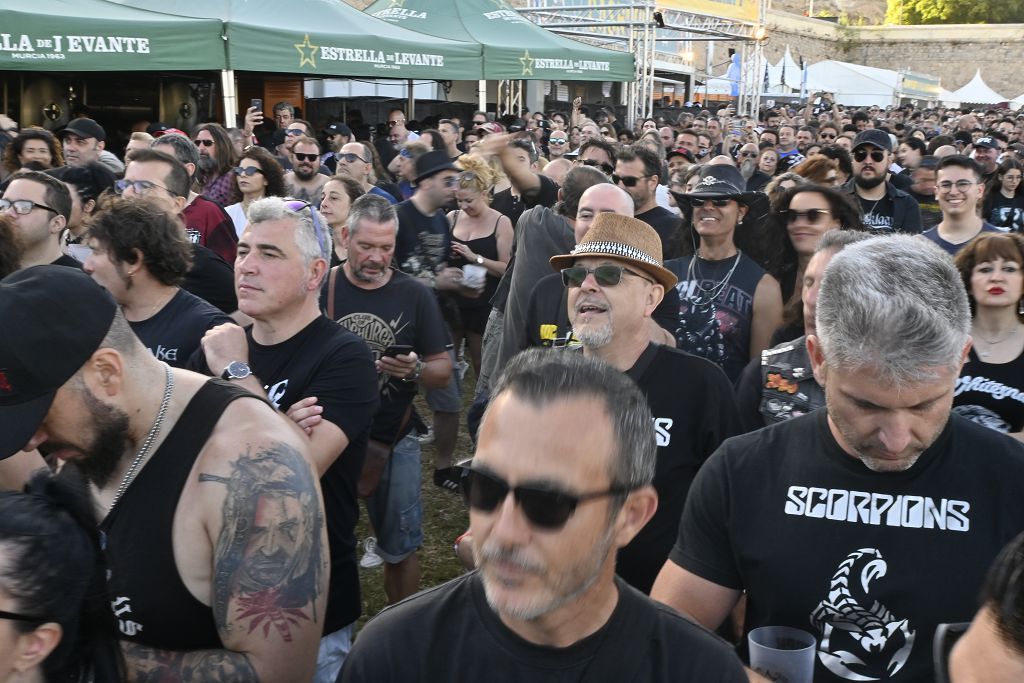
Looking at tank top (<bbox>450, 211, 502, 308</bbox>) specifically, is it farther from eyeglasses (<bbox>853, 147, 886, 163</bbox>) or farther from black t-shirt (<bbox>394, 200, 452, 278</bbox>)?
eyeglasses (<bbox>853, 147, 886, 163</bbox>)

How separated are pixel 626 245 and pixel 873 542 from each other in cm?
157

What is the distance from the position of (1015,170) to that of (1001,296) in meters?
6.14

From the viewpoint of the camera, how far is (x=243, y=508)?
2.03m

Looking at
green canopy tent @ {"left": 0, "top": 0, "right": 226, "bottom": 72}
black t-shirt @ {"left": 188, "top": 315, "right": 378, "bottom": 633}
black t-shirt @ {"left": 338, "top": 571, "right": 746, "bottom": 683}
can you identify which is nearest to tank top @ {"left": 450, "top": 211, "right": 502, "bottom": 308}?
black t-shirt @ {"left": 188, "top": 315, "right": 378, "bottom": 633}

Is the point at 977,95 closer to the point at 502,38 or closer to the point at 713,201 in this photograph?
the point at 502,38

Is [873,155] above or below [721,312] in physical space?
above

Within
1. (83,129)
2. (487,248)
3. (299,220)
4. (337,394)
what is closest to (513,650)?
(337,394)

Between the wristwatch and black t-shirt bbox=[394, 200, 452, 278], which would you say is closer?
the wristwatch

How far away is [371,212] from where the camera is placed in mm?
4609

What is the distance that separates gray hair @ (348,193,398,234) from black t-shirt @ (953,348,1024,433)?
2.60 meters

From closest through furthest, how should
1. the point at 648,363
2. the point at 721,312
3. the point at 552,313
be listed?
the point at 648,363, the point at 552,313, the point at 721,312

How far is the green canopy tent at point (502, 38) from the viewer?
15.4 metres

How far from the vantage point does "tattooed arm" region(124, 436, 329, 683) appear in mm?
2012

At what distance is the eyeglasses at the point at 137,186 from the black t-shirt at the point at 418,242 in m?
1.36
